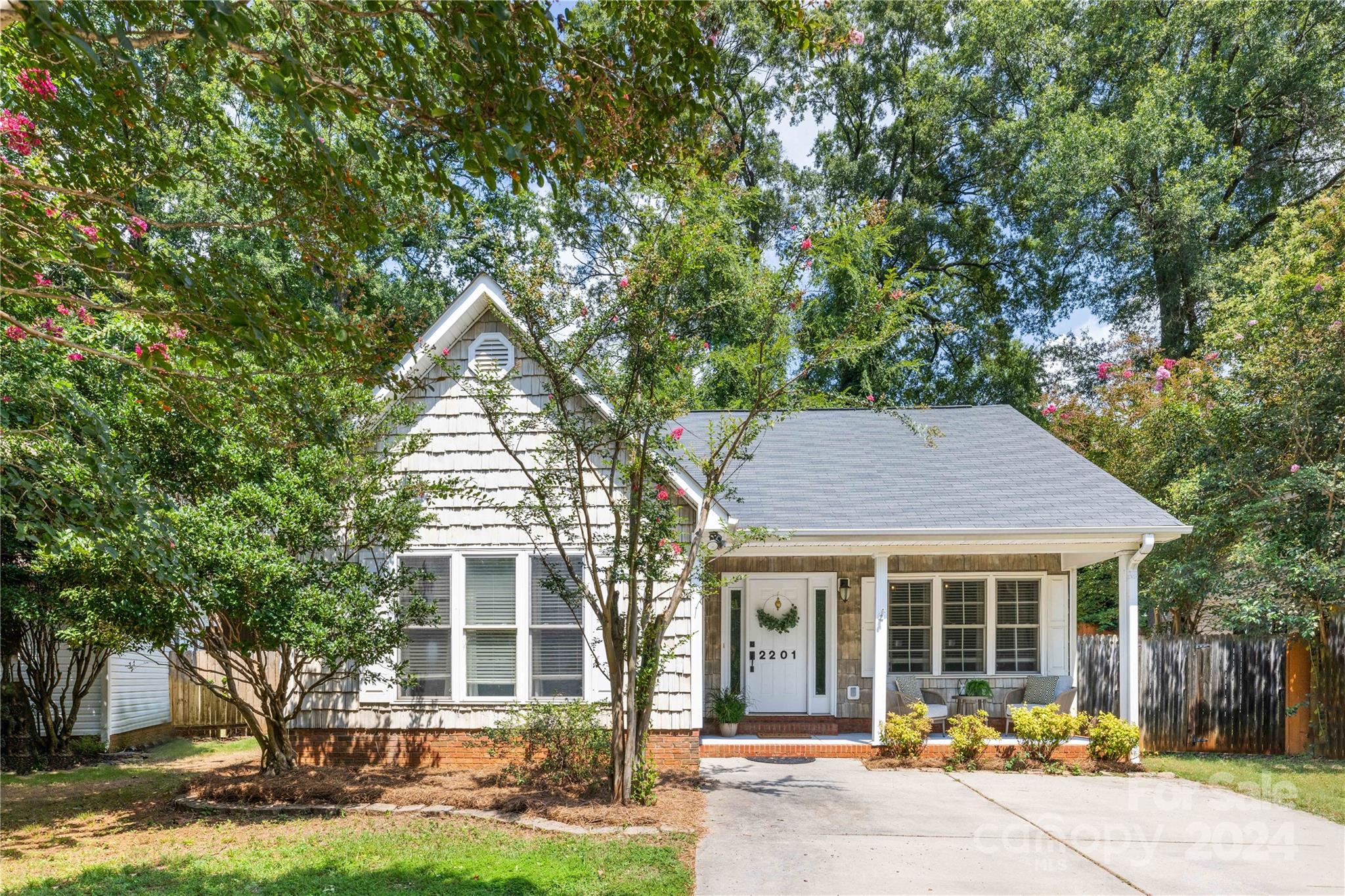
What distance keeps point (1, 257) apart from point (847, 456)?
1114 centimetres

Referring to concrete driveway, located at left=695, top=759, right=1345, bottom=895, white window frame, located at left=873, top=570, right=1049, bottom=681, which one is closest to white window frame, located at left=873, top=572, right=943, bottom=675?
white window frame, located at left=873, top=570, right=1049, bottom=681

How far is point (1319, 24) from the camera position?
66.9ft

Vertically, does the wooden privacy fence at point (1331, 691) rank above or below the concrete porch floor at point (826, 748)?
above

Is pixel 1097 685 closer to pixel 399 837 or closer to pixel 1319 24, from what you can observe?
pixel 399 837

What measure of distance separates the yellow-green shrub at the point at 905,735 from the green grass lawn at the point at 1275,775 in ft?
9.37

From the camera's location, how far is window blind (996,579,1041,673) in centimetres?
1306

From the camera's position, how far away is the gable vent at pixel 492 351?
1002 centimetres

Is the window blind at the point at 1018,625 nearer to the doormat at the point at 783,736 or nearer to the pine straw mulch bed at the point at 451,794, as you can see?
the doormat at the point at 783,736

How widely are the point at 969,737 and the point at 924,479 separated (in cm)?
371

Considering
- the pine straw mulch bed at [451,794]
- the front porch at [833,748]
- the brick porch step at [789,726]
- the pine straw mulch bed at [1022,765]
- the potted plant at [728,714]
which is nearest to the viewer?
the pine straw mulch bed at [451,794]

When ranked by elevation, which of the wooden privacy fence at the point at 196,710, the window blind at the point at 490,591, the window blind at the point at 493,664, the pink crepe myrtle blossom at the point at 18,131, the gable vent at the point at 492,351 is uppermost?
the pink crepe myrtle blossom at the point at 18,131

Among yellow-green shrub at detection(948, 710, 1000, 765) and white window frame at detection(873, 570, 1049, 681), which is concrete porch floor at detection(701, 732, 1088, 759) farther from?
white window frame at detection(873, 570, 1049, 681)

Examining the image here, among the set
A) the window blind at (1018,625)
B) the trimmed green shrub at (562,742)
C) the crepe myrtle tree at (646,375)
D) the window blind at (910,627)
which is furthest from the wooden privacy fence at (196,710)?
the window blind at (1018,625)

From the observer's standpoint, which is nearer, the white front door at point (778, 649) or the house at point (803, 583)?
the house at point (803, 583)
